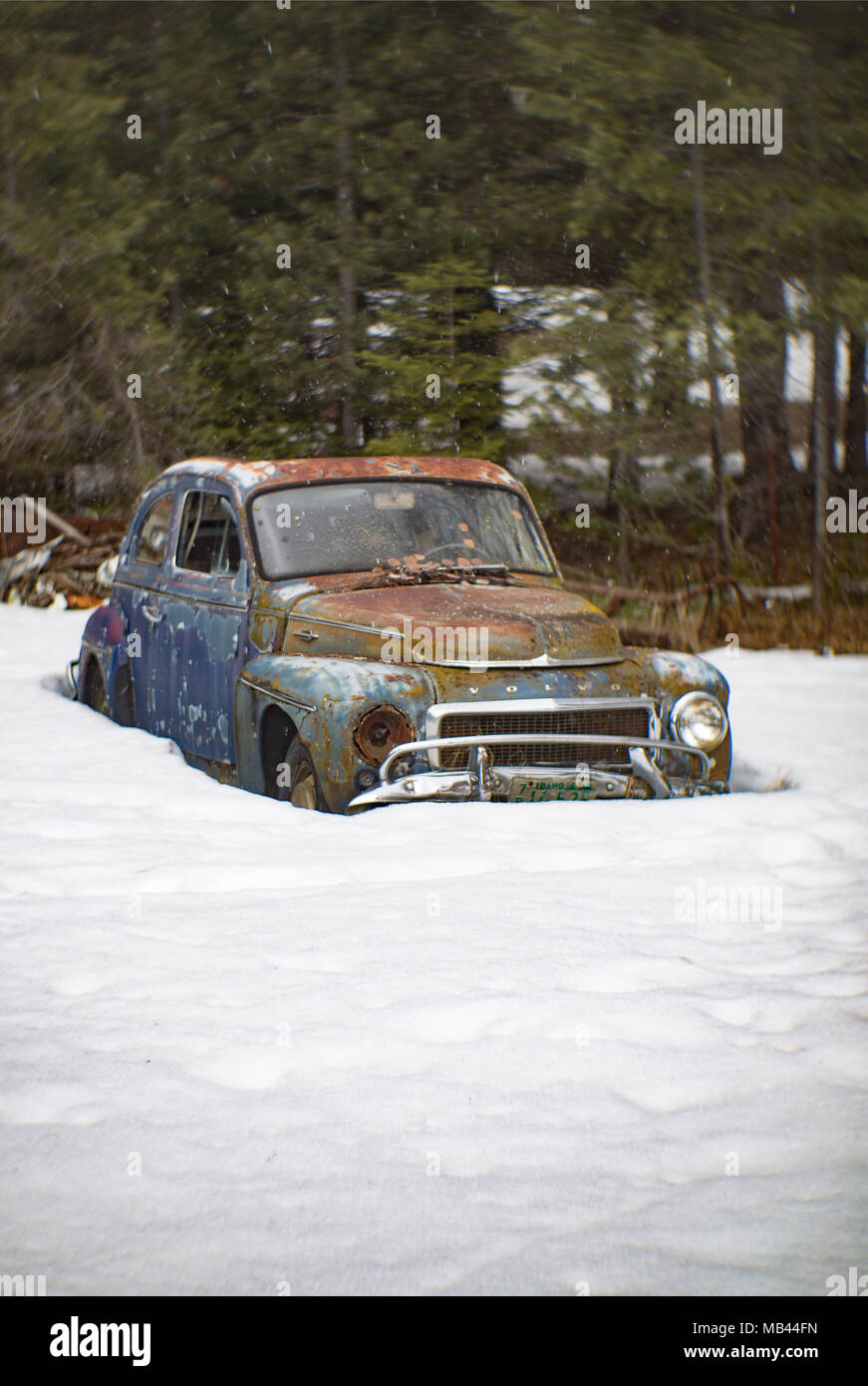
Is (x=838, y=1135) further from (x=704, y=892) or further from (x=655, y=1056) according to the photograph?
(x=704, y=892)

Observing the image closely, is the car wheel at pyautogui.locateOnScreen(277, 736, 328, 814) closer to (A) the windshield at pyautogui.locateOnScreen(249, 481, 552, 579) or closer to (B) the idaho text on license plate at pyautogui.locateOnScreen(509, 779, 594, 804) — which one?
(B) the idaho text on license plate at pyautogui.locateOnScreen(509, 779, 594, 804)

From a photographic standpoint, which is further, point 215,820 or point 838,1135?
point 215,820

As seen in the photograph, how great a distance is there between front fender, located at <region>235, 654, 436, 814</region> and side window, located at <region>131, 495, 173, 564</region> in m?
1.91

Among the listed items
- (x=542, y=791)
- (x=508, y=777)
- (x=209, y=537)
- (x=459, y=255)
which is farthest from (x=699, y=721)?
(x=459, y=255)

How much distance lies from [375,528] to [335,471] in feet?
1.27

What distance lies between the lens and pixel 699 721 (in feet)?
19.2

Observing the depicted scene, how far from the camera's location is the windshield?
6.32 m

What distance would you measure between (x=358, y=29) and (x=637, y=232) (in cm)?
577

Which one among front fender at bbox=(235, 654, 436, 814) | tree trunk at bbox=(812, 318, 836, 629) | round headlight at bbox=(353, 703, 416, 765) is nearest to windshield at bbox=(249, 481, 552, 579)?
front fender at bbox=(235, 654, 436, 814)

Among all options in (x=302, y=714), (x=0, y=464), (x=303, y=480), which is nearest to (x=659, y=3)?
(x=0, y=464)

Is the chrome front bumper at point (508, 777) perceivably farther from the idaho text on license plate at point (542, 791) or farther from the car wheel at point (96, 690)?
the car wheel at point (96, 690)

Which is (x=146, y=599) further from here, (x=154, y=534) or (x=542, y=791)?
(x=542, y=791)
